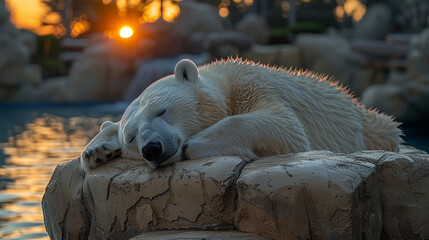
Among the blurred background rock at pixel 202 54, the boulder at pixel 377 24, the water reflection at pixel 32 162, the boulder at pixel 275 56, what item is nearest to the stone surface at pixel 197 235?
the water reflection at pixel 32 162

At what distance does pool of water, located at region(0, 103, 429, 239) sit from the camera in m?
3.93

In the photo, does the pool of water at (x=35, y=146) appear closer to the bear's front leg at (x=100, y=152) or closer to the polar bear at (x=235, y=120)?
the bear's front leg at (x=100, y=152)

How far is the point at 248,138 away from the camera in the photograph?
276 cm

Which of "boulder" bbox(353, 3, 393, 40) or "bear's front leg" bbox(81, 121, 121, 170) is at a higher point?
"bear's front leg" bbox(81, 121, 121, 170)

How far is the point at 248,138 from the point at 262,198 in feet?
1.72

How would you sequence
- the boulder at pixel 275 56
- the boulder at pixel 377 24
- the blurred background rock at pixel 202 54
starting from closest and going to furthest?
the blurred background rock at pixel 202 54 → the boulder at pixel 275 56 → the boulder at pixel 377 24

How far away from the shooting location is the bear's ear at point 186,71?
3.05 metres

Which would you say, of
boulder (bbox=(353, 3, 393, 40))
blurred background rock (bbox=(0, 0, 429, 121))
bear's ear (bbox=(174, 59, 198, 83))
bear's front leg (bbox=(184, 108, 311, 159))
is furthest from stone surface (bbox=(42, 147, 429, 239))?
boulder (bbox=(353, 3, 393, 40))

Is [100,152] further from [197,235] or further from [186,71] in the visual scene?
[197,235]

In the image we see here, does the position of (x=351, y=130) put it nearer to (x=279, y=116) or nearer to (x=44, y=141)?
(x=279, y=116)

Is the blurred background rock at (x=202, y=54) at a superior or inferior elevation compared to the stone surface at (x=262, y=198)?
inferior

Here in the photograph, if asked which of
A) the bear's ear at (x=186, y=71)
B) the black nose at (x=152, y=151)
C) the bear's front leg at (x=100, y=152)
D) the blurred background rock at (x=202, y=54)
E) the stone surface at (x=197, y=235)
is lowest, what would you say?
the blurred background rock at (x=202, y=54)

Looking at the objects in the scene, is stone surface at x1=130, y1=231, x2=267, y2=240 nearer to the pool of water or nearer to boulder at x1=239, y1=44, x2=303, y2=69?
the pool of water

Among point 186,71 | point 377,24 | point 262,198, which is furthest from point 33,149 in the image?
point 377,24
